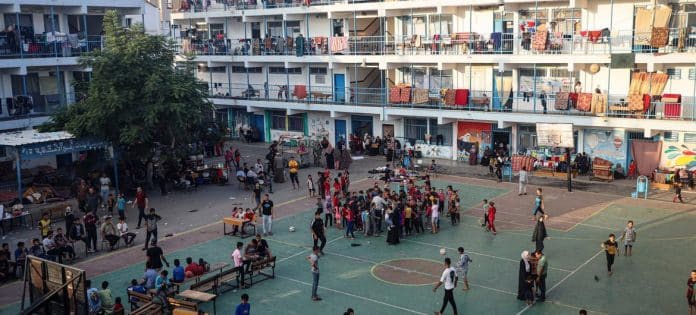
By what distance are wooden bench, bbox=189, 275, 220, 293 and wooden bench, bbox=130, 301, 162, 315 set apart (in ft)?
5.58

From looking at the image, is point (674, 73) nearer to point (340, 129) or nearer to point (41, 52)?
point (340, 129)

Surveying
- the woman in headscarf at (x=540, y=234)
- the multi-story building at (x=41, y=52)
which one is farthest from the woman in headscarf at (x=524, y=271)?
the multi-story building at (x=41, y=52)

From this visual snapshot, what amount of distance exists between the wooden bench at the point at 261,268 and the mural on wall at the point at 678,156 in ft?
66.4

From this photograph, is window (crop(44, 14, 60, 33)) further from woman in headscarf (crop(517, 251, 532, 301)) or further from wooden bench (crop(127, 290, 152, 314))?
woman in headscarf (crop(517, 251, 532, 301))

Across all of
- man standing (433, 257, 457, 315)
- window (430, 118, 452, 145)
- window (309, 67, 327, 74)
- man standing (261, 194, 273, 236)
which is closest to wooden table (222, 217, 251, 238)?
man standing (261, 194, 273, 236)

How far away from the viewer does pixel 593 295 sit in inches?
746

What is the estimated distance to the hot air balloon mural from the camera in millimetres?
31641

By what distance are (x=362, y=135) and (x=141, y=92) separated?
16216 mm

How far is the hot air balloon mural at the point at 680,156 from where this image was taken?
31641mm

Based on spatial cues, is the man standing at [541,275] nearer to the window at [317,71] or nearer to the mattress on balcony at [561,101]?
the mattress on balcony at [561,101]

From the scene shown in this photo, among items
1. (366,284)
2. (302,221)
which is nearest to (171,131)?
(302,221)

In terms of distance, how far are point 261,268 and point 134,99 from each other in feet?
43.7

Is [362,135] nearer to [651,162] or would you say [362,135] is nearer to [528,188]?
[528,188]

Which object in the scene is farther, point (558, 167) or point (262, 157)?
point (262, 157)
